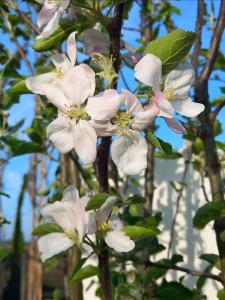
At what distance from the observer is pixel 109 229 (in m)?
0.80

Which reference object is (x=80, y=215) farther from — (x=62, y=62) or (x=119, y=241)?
(x=62, y=62)

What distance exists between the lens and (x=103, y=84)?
76 centimetres

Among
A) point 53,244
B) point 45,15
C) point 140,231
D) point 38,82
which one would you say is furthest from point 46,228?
point 45,15

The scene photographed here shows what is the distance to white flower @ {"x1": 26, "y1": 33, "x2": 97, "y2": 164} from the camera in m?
0.69

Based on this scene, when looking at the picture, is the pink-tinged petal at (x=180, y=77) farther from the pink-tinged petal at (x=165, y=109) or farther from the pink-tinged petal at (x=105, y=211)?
the pink-tinged petal at (x=105, y=211)

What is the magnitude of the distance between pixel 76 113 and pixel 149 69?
0.44 feet

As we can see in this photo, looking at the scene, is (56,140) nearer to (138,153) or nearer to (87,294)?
(138,153)

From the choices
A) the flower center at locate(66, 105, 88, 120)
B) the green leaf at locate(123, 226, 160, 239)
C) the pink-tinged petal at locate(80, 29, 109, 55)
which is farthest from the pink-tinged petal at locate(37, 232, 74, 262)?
the pink-tinged petal at locate(80, 29, 109, 55)

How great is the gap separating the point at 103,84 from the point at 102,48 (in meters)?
0.10

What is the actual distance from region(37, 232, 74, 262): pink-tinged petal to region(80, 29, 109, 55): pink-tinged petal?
333 mm

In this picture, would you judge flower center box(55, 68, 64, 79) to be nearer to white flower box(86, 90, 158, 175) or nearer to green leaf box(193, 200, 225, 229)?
white flower box(86, 90, 158, 175)

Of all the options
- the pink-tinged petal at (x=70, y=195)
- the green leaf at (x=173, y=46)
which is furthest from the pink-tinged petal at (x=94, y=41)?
the pink-tinged petal at (x=70, y=195)

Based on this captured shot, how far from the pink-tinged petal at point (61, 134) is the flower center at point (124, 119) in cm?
8

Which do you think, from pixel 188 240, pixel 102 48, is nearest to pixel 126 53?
pixel 102 48
